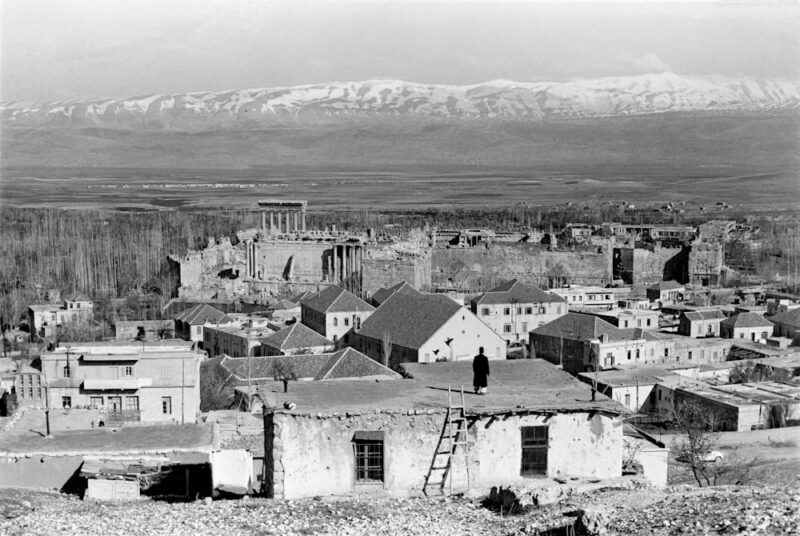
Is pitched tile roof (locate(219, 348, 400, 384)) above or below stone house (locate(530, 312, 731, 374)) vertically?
above

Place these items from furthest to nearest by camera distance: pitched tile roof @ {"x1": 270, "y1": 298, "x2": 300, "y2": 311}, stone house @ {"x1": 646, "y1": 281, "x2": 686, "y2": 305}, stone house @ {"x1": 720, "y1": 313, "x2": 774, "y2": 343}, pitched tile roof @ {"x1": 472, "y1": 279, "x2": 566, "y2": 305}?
stone house @ {"x1": 646, "y1": 281, "x2": 686, "y2": 305} → pitched tile roof @ {"x1": 270, "y1": 298, "x2": 300, "y2": 311} → pitched tile roof @ {"x1": 472, "y1": 279, "x2": 566, "y2": 305} → stone house @ {"x1": 720, "y1": 313, "x2": 774, "y2": 343}

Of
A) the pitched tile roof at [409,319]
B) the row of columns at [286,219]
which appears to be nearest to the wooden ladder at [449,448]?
the pitched tile roof at [409,319]

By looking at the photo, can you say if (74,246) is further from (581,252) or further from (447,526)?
(447,526)

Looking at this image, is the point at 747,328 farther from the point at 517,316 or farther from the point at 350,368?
the point at 350,368

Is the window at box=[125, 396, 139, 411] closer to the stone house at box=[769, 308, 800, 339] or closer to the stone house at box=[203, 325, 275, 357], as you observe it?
the stone house at box=[203, 325, 275, 357]

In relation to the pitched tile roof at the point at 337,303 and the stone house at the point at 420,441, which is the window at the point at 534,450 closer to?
the stone house at the point at 420,441

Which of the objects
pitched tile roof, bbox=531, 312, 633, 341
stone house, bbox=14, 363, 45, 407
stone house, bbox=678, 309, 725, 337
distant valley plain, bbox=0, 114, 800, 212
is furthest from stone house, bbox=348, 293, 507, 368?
distant valley plain, bbox=0, 114, 800, 212

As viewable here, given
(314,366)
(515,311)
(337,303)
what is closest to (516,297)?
(515,311)

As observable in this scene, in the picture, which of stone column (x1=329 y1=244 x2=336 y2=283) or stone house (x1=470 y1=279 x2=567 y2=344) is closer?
stone house (x1=470 y1=279 x2=567 y2=344)
